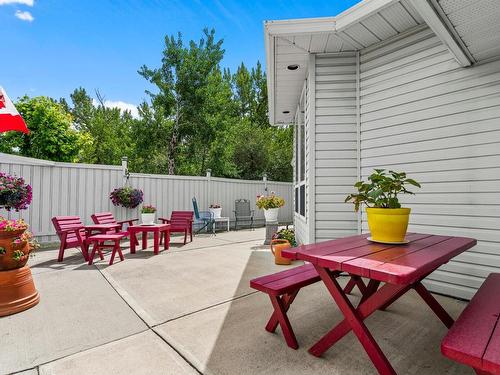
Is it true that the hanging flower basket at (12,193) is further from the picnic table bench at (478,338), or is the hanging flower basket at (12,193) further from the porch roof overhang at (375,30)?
the picnic table bench at (478,338)

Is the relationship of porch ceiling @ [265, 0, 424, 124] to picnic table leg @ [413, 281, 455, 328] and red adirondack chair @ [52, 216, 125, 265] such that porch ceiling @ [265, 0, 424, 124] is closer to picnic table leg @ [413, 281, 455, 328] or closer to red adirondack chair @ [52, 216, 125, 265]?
picnic table leg @ [413, 281, 455, 328]

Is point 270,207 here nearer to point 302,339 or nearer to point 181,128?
point 302,339

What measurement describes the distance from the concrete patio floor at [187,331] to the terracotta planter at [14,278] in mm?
102

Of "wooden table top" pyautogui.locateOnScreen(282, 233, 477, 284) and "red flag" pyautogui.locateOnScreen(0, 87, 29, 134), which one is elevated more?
"red flag" pyautogui.locateOnScreen(0, 87, 29, 134)

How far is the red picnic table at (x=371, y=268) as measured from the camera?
1273 mm

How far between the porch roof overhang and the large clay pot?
3323mm

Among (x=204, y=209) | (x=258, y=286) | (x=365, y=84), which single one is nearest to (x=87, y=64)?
(x=204, y=209)

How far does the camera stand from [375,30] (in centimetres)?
313

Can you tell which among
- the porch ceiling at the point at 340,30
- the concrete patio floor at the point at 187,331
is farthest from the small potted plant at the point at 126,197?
the porch ceiling at the point at 340,30

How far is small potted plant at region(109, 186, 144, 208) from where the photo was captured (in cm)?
618

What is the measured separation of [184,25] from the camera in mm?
11078

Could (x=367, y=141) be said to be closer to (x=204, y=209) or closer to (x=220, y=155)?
(x=204, y=209)

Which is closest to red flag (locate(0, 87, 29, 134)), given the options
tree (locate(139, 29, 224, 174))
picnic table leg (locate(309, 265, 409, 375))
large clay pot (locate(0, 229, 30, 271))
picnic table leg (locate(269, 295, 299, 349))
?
large clay pot (locate(0, 229, 30, 271))

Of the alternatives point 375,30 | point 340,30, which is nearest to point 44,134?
point 340,30
